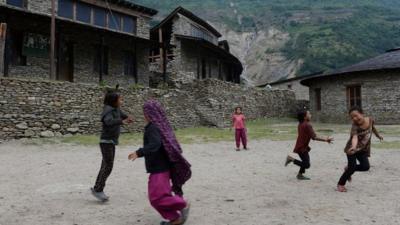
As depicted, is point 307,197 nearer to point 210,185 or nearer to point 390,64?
point 210,185

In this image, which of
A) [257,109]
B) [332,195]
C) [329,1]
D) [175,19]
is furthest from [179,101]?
[329,1]

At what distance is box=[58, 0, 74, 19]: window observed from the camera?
21.9m

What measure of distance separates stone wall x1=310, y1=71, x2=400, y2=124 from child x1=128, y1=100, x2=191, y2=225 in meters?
21.8

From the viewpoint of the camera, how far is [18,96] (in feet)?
46.3

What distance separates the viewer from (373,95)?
23844mm

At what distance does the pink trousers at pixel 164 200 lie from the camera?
433 centimetres

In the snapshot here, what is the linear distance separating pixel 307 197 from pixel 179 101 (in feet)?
47.3

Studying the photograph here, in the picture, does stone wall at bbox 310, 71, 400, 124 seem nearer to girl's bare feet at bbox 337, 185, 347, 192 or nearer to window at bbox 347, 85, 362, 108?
window at bbox 347, 85, 362, 108

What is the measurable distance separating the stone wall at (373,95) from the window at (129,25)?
1262 centimetres

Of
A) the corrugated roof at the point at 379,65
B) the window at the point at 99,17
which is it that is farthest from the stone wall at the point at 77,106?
the corrugated roof at the point at 379,65

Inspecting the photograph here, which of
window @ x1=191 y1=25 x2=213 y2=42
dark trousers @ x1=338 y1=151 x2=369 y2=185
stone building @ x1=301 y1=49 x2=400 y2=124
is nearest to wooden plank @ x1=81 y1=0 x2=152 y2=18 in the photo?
window @ x1=191 y1=25 x2=213 y2=42

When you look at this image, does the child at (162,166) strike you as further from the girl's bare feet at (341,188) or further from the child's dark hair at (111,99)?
the girl's bare feet at (341,188)

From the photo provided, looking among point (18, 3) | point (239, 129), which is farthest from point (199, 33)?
point (239, 129)

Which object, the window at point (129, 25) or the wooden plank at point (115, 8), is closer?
the wooden plank at point (115, 8)
